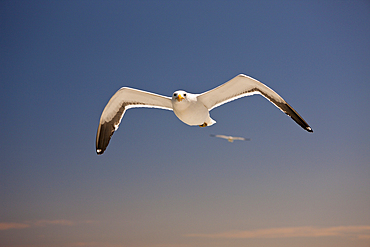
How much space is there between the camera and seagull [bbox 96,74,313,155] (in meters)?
7.27

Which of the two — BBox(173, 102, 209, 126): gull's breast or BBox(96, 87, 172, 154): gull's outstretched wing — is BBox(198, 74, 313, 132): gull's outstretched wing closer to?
BBox(173, 102, 209, 126): gull's breast

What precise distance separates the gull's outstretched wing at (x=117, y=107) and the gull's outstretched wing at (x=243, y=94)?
49.4 inches

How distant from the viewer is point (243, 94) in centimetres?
787

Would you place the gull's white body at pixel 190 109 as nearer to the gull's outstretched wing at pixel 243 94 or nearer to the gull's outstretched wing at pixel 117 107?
the gull's outstretched wing at pixel 243 94

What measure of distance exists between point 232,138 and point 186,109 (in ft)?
44.8

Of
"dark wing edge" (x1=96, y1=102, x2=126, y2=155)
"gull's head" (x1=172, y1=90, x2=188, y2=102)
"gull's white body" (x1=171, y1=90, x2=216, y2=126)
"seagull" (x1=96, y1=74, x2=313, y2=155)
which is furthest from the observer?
"dark wing edge" (x1=96, y1=102, x2=126, y2=155)

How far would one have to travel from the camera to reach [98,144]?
28.3 feet

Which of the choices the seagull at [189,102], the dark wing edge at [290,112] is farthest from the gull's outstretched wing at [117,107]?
the dark wing edge at [290,112]

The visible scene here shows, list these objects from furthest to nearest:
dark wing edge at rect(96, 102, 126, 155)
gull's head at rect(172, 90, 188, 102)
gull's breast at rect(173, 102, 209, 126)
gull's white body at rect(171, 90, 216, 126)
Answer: dark wing edge at rect(96, 102, 126, 155) → gull's breast at rect(173, 102, 209, 126) → gull's white body at rect(171, 90, 216, 126) → gull's head at rect(172, 90, 188, 102)

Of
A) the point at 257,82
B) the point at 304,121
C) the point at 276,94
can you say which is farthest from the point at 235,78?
the point at 304,121

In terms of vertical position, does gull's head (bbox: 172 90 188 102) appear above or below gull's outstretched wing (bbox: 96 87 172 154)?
below

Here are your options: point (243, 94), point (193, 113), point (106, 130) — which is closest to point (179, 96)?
point (193, 113)

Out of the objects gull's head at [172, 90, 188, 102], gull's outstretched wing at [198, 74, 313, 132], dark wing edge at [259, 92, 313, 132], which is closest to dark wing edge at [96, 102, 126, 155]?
gull's head at [172, 90, 188, 102]

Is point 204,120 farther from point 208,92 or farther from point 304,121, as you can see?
point 304,121
